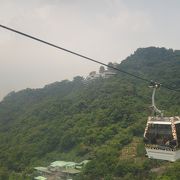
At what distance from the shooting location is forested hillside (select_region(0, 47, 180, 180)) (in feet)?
193

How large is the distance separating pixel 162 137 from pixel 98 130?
6453 cm

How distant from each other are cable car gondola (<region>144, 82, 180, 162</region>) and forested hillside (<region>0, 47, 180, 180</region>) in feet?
112

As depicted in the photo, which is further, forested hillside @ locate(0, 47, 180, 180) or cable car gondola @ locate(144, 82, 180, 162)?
forested hillside @ locate(0, 47, 180, 180)

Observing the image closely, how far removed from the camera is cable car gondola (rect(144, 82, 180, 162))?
14.3 m

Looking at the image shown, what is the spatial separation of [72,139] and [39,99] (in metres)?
55.6

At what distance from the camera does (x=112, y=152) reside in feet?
209

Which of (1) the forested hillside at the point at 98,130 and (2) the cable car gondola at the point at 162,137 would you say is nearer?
(2) the cable car gondola at the point at 162,137

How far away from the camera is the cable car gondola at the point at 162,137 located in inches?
563

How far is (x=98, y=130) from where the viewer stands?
259ft

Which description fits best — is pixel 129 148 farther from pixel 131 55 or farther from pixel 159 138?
pixel 131 55

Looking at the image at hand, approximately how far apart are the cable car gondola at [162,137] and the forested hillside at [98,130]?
1350 inches

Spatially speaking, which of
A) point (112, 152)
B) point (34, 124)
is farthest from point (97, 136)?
point (34, 124)

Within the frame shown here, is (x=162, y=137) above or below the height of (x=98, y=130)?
above

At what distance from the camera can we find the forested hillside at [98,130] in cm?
5869
